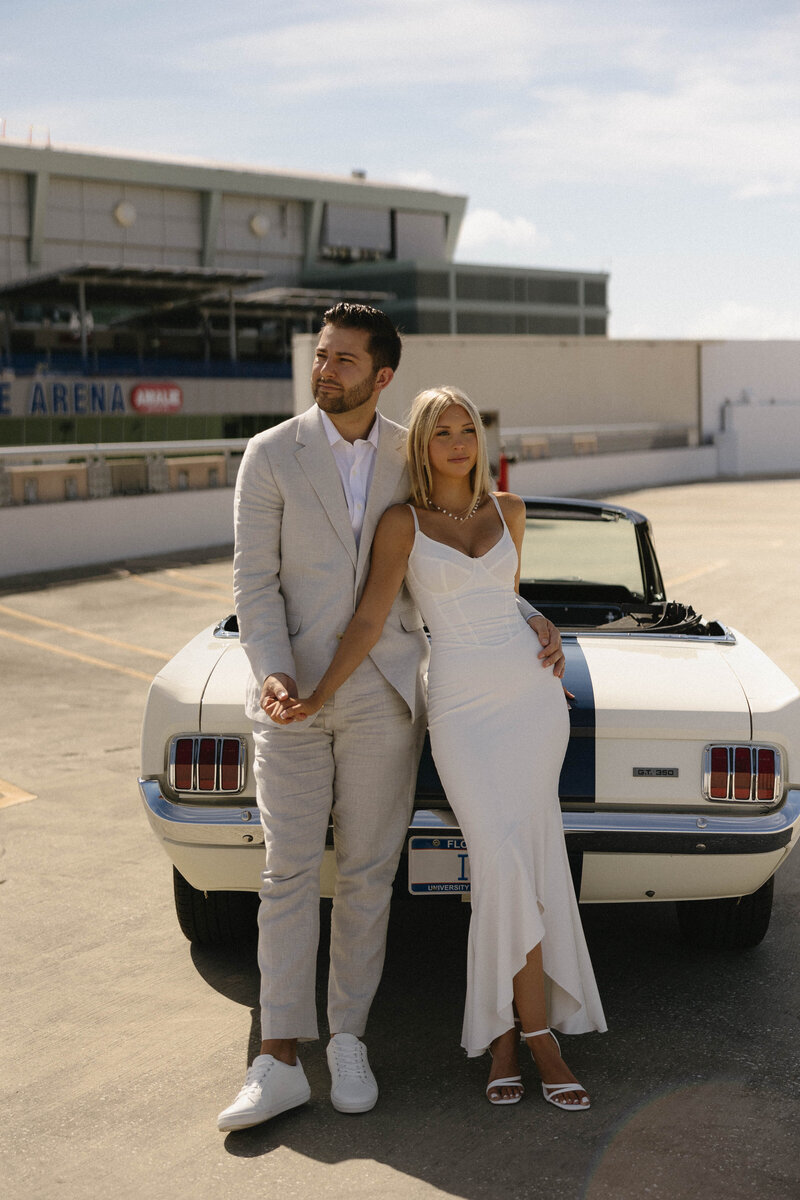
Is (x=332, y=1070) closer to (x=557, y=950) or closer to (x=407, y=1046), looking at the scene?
(x=407, y=1046)

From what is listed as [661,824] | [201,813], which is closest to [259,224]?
[201,813]

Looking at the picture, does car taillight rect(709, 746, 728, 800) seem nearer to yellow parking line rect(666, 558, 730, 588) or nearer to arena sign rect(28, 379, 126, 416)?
yellow parking line rect(666, 558, 730, 588)

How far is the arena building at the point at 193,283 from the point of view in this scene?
37.3 meters

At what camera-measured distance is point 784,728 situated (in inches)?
140

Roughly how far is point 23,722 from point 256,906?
3912 millimetres

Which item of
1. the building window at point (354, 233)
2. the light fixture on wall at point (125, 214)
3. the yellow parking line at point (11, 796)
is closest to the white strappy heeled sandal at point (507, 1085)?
the yellow parking line at point (11, 796)

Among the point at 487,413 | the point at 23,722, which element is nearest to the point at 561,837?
the point at 23,722

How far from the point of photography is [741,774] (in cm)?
352

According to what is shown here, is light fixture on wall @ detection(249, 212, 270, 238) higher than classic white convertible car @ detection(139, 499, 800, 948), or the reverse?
light fixture on wall @ detection(249, 212, 270, 238)

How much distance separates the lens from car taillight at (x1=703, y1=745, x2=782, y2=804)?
11.5ft

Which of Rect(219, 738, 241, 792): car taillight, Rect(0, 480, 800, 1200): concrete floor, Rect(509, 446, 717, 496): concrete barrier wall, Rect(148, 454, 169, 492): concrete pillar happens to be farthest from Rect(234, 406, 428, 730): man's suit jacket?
Rect(509, 446, 717, 496): concrete barrier wall

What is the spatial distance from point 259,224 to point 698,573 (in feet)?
156

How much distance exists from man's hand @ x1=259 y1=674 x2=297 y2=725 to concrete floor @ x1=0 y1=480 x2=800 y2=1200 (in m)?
0.82

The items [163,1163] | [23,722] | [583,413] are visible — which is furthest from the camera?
[583,413]
